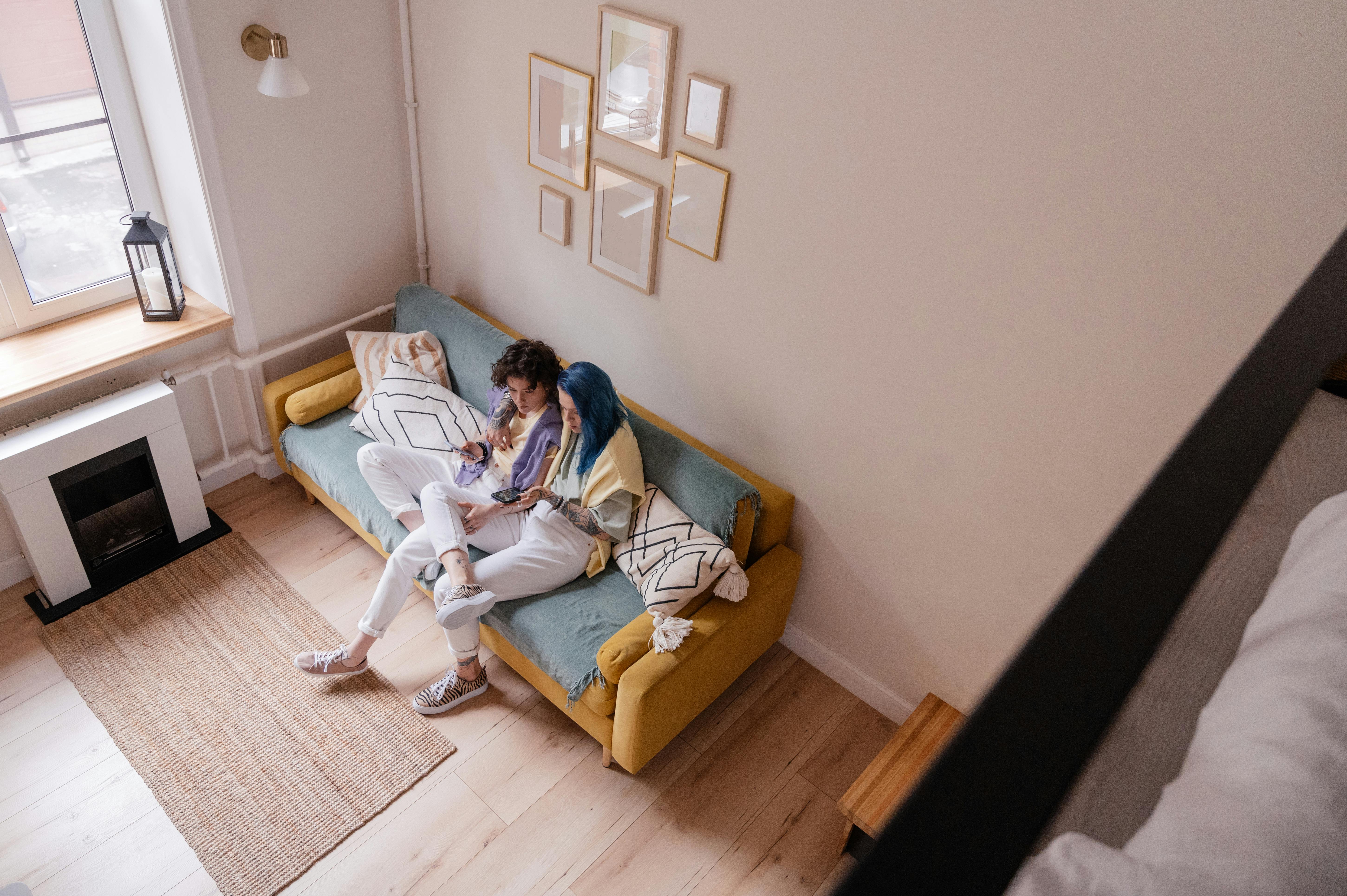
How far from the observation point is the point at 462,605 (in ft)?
8.26

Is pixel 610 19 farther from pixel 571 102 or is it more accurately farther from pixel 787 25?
pixel 787 25

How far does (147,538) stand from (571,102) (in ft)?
7.25

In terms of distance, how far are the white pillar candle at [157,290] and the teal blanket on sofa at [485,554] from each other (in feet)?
1.99

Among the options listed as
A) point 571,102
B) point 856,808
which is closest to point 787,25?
point 571,102

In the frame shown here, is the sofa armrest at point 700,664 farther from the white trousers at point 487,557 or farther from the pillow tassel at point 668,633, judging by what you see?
the white trousers at point 487,557

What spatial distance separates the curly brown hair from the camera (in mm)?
2789

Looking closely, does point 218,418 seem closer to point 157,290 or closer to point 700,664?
point 157,290

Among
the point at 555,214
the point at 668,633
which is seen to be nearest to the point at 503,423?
the point at 555,214

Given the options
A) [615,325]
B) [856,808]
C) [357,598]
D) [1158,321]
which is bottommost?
[357,598]

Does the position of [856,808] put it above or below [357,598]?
above

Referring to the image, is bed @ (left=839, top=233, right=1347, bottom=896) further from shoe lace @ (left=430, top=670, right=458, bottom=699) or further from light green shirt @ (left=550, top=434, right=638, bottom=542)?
shoe lace @ (left=430, top=670, right=458, bottom=699)

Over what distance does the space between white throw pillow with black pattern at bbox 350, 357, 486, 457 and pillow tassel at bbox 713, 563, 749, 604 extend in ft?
3.61

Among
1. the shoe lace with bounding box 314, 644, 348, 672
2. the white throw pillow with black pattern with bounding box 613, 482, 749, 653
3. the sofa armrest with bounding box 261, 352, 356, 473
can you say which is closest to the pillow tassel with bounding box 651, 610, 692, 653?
the white throw pillow with black pattern with bounding box 613, 482, 749, 653

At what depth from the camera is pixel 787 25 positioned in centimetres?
222
